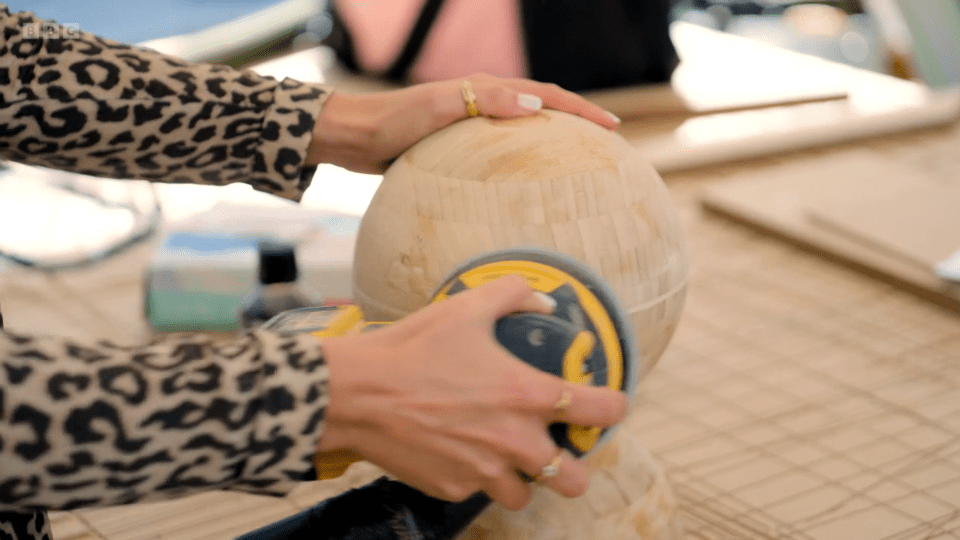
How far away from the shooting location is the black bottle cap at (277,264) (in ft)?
3.04

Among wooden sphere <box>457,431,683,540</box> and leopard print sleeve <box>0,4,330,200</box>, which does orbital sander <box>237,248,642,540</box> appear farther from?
leopard print sleeve <box>0,4,330,200</box>

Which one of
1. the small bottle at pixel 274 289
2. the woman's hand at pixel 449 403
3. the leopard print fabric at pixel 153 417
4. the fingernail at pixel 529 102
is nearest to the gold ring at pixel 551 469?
the woman's hand at pixel 449 403

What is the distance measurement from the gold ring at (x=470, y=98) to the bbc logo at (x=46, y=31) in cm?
32

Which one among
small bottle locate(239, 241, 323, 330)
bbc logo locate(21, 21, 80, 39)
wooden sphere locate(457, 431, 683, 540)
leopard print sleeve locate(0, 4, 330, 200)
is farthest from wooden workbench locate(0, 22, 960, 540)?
bbc logo locate(21, 21, 80, 39)

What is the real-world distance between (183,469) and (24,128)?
1.31 ft

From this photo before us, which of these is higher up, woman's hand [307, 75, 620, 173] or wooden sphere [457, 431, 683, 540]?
woman's hand [307, 75, 620, 173]

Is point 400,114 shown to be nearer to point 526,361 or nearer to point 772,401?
point 526,361

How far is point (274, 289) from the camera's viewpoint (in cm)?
94

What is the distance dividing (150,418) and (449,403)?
14 cm

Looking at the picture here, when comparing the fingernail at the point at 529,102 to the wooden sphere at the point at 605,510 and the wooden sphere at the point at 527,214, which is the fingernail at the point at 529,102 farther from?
the wooden sphere at the point at 605,510

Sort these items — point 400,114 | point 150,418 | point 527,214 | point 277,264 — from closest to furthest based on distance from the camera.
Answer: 1. point 150,418
2. point 527,214
3. point 400,114
4. point 277,264

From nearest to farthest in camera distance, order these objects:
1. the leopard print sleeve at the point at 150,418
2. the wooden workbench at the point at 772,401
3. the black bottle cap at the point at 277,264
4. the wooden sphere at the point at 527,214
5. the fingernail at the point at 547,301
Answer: the leopard print sleeve at the point at 150,418 → the fingernail at the point at 547,301 → the wooden sphere at the point at 527,214 → the wooden workbench at the point at 772,401 → the black bottle cap at the point at 277,264

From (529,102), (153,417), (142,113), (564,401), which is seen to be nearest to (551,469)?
(564,401)

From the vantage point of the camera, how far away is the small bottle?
93cm
